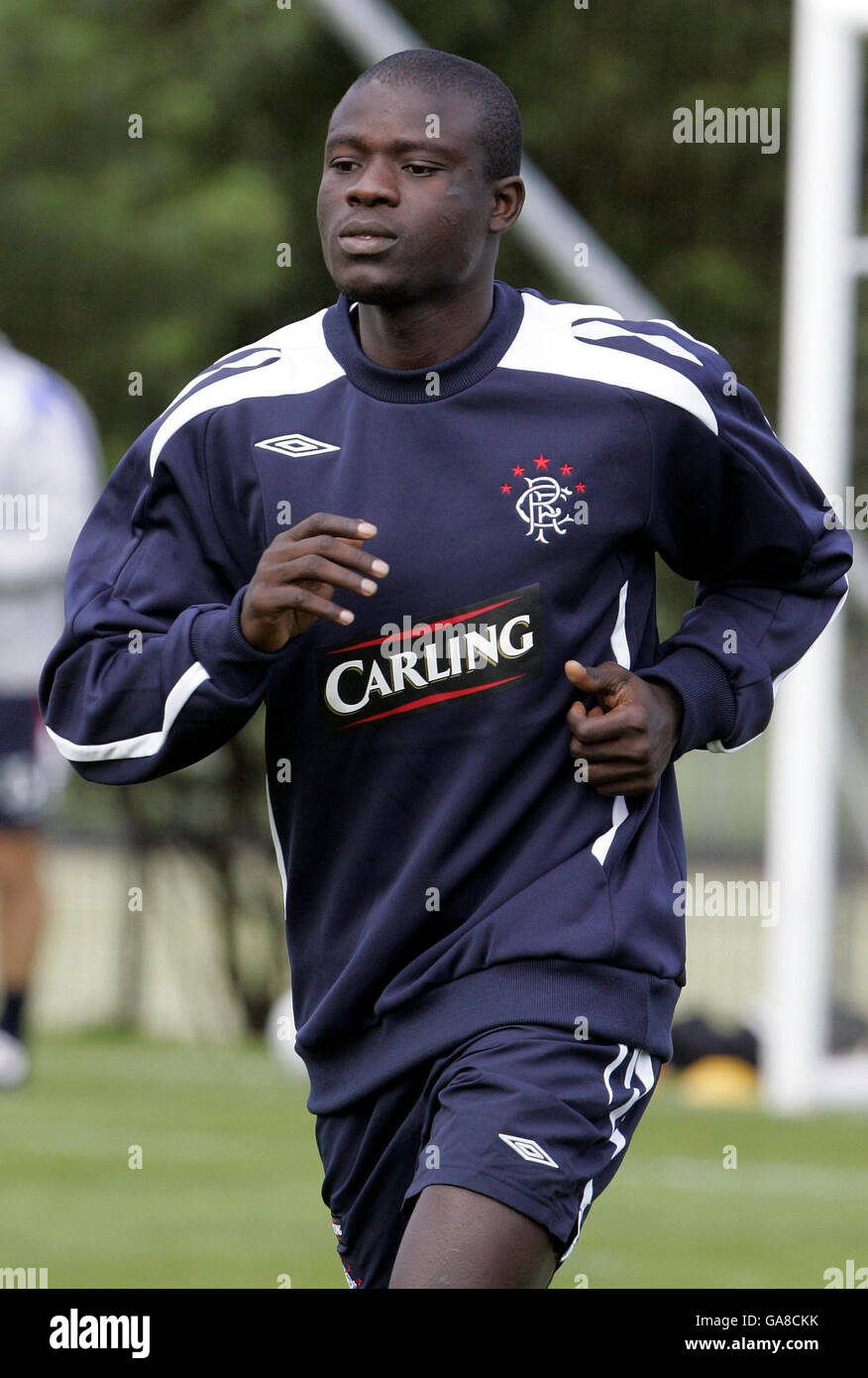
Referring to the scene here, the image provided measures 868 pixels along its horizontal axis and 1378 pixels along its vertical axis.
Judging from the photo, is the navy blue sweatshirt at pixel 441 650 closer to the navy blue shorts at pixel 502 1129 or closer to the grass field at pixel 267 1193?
the navy blue shorts at pixel 502 1129

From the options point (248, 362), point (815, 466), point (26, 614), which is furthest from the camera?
point (815, 466)

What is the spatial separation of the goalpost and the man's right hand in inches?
249

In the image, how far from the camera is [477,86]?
3.42 m

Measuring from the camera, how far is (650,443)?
341 centimetres

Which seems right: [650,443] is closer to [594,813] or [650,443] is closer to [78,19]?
[594,813]

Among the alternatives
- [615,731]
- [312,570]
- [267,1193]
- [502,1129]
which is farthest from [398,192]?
[267,1193]

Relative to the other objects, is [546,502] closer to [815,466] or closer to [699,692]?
[699,692]

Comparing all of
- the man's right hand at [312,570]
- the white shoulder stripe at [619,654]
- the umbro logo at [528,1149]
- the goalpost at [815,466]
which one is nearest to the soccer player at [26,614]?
the goalpost at [815,466]

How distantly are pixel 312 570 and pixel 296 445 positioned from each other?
408mm

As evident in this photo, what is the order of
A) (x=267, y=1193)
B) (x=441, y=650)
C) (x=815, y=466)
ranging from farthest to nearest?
(x=815, y=466)
(x=267, y=1193)
(x=441, y=650)

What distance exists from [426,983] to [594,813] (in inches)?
12.9

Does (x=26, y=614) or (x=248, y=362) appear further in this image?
(x=26, y=614)

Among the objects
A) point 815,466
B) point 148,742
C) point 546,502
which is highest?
point 815,466

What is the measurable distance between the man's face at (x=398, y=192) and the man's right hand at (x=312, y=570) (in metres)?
0.38
